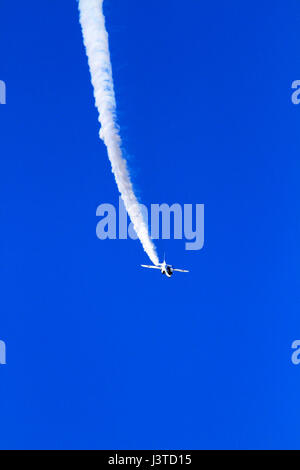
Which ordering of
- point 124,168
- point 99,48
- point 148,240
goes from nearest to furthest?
point 99,48
point 124,168
point 148,240

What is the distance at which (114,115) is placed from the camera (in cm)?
1427

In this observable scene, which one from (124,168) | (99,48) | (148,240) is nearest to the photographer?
(99,48)
